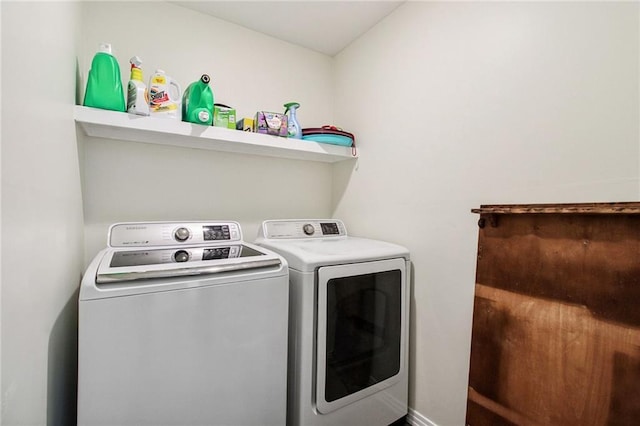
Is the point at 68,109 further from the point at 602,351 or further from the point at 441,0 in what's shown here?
the point at 602,351

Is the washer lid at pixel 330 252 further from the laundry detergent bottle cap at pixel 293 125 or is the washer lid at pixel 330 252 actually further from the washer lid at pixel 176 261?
the laundry detergent bottle cap at pixel 293 125

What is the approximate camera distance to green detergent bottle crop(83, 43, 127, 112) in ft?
4.25

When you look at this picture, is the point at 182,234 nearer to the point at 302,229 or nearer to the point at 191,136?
the point at 191,136

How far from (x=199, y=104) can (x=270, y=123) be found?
1.39 feet

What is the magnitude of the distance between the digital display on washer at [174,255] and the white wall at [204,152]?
48cm

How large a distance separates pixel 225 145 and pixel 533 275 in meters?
1.70

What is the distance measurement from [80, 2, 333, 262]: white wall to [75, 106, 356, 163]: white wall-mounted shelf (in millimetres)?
104

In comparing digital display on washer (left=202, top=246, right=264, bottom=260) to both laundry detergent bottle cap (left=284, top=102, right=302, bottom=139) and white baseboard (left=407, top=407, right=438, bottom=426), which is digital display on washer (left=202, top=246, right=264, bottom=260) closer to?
laundry detergent bottle cap (left=284, top=102, right=302, bottom=139)

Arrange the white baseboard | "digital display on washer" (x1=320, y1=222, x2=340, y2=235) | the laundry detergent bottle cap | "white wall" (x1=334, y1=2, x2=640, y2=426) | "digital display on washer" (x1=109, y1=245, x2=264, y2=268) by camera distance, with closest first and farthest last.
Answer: "white wall" (x1=334, y1=2, x2=640, y2=426) < "digital display on washer" (x1=109, y1=245, x2=264, y2=268) < the white baseboard < the laundry detergent bottle cap < "digital display on washer" (x1=320, y1=222, x2=340, y2=235)

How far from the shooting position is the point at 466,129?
1381mm

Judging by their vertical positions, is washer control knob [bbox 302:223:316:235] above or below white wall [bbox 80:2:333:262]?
below

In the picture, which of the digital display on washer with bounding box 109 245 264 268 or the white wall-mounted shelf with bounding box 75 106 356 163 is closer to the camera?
the digital display on washer with bounding box 109 245 264 268

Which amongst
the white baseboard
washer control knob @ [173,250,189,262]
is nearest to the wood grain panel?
the white baseboard

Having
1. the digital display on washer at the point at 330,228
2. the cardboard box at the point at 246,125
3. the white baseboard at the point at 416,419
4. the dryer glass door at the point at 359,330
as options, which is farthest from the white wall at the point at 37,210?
the white baseboard at the point at 416,419
